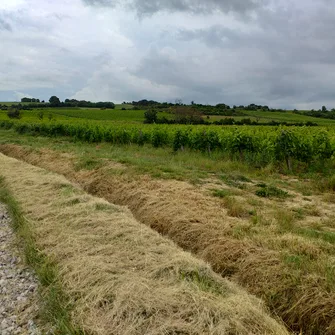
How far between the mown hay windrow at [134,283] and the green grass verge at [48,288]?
4.0 inches

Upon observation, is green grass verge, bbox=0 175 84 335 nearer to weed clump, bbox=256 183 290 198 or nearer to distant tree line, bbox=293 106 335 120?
weed clump, bbox=256 183 290 198

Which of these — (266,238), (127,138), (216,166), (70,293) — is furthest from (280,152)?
(127,138)

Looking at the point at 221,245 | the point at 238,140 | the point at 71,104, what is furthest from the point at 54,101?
the point at 221,245

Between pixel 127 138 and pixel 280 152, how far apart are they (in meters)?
14.3

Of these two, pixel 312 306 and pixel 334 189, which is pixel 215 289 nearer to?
pixel 312 306

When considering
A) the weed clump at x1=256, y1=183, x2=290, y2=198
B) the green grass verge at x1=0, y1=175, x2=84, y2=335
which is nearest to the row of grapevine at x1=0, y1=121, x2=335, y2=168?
the weed clump at x1=256, y1=183, x2=290, y2=198

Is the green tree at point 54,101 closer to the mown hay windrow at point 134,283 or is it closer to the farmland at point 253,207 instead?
the farmland at point 253,207

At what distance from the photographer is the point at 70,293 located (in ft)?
14.6

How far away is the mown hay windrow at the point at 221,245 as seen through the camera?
413 centimetres

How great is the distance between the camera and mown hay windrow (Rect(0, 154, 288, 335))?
3.59 meters

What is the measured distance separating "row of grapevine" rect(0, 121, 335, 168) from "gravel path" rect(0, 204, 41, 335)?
1170 centimetres

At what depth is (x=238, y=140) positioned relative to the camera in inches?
651

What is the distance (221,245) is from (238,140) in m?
11.4

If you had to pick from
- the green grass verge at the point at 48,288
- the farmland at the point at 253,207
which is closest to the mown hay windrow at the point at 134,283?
the green grass verge at the point at 48,288
